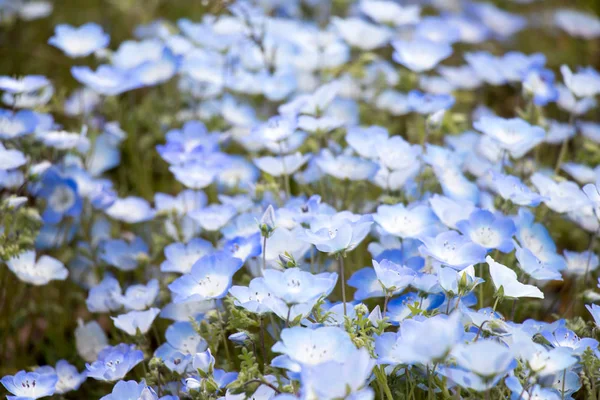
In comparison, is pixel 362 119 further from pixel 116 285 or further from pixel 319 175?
pixel 116 285

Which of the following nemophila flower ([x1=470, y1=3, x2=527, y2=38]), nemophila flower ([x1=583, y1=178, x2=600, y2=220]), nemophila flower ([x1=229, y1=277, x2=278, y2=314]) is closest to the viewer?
nemophila flower ([x1=229, y1=277, x2=278, y2=314])

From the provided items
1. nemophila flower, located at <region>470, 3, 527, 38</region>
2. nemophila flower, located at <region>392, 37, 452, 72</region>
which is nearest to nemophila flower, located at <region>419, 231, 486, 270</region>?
nemophila flower, located at <region>392, 37, 452, 72</region>

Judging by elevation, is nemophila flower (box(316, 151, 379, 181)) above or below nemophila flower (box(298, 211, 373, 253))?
below

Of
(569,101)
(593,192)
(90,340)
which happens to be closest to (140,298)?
(90,340)

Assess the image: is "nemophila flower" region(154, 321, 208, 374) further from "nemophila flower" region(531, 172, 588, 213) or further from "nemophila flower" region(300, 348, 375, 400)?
"nemophila flower" region(531, 172, 588, 213)

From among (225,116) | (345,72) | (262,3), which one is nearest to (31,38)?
(262,3)

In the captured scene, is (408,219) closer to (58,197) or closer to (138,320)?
(138,320)
